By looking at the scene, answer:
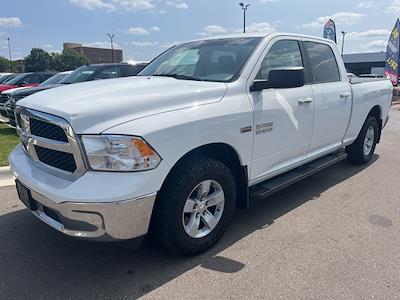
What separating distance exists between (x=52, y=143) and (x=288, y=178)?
2556 millimetres

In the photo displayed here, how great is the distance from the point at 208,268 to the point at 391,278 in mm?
1431

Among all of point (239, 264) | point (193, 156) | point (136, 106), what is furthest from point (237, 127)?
point (239, 264)

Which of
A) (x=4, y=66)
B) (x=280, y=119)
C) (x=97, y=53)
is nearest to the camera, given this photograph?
(x=280, y=119)

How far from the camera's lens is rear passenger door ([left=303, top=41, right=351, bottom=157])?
4406 millimetres

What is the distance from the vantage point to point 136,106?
276 centimetres

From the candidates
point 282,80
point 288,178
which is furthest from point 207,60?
point 288,178

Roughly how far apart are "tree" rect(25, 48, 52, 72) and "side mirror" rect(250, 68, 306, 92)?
8434 centimetres

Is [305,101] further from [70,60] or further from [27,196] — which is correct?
[70,60]

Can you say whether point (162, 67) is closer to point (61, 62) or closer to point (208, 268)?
point (208, 268)

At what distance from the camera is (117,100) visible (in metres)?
2.78

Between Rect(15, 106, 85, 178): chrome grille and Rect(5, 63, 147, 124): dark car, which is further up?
Rect(5, 63, 147, 124): dark car

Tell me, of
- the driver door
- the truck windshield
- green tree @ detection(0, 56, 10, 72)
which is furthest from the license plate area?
green tree @ detection(0, 56, 10, 72)

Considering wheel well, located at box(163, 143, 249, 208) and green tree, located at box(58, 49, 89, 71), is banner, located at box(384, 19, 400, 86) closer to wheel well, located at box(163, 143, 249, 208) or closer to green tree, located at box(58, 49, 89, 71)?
wheel well, located at box(163, 143, 249, 208)

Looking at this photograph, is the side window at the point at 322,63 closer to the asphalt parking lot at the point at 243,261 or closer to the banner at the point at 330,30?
the asphalt parking lot at the point at 243,261
